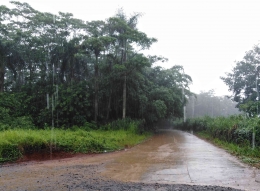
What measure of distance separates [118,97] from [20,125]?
31.3ft

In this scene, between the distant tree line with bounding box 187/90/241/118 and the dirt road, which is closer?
the dirt road

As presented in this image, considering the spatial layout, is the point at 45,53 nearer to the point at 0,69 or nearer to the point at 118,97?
the point at 0,69

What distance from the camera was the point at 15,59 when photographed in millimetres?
27188

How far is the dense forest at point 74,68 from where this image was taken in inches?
893

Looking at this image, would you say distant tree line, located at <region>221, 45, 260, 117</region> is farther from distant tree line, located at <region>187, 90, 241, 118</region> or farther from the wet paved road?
distant tree line, located at <region>187, 90, 241, 118</region>

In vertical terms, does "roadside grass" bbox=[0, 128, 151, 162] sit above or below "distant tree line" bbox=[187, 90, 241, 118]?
below

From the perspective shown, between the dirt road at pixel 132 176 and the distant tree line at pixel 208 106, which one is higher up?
the distant tree line at pixel 208 106

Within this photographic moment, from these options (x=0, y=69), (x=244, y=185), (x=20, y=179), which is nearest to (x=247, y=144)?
(x=244, y=185)

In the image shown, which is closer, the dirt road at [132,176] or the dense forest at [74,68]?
the dirt road at [132,176]

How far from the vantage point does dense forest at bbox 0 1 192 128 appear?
74.4 feet

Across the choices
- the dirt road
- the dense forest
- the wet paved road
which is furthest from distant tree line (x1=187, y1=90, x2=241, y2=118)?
the dirt road

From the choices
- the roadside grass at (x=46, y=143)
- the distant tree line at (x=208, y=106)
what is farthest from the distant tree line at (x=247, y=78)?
the distant tree line at (x=208, y=106)

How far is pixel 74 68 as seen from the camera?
2717 cm

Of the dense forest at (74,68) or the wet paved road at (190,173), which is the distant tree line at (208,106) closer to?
the dense forest at (74,68)
